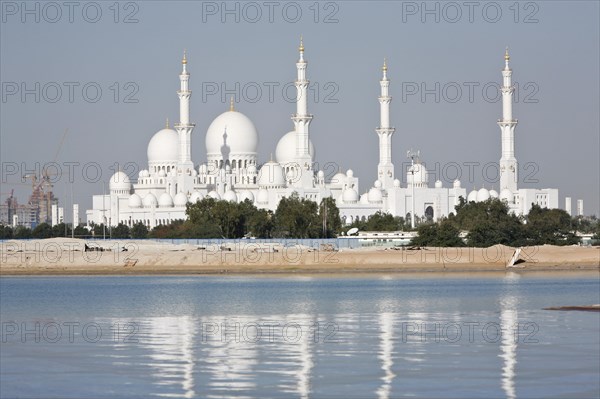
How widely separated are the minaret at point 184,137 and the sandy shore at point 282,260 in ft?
147

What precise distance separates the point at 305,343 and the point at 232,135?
3921 inches

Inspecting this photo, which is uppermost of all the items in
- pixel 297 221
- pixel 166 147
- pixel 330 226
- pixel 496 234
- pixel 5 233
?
pixel 166 147

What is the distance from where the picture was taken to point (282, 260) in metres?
70.9

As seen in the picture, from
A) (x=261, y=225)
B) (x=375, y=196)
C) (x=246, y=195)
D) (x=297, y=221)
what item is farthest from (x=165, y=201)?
(x=297, y=221)

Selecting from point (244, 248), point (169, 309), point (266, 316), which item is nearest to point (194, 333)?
point (266, 316)

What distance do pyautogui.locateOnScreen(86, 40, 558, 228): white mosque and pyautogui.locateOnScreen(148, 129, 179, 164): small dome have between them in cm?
10

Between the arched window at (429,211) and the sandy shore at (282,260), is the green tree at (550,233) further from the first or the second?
the arched window at (429,211)

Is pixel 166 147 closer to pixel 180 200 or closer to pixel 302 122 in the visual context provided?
pixel 180 200

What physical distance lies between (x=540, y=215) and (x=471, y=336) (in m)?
72.6

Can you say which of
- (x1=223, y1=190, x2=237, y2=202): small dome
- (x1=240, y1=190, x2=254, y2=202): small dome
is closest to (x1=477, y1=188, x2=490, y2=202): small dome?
(x1=240, y1=190, x2=254, y2=202): small dome

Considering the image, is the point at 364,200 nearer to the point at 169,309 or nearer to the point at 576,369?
the point at 169,309

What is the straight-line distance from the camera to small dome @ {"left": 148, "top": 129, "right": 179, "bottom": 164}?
133 meters

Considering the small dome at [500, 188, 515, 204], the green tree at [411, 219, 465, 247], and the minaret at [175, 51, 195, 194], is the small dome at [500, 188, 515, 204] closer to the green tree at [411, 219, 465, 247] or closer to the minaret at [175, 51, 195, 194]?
the minaret at [175, 51, 195, 194]

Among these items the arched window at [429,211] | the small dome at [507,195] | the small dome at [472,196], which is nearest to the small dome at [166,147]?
the arched window at [429,211]
